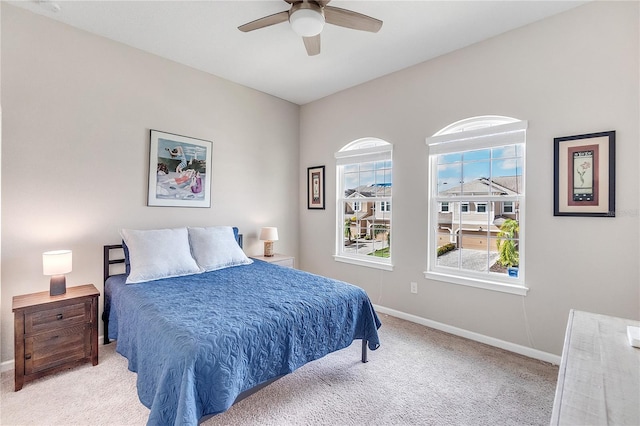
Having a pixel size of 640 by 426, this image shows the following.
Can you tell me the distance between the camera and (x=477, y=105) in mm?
2939

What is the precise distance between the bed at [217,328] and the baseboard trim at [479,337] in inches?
44.6

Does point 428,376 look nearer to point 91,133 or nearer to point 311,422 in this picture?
point 311,422

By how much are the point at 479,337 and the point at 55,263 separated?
12.7 feet

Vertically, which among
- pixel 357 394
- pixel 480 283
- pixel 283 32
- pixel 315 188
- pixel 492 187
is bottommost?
pixel 357 394

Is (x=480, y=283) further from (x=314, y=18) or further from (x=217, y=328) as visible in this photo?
(x=314, y=18)

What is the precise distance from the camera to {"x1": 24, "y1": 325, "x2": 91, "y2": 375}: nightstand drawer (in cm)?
214

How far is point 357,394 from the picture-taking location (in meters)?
2.10

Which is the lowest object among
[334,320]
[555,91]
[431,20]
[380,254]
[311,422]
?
[311,422]

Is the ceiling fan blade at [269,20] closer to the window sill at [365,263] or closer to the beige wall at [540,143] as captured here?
the beige wall at [540,143]

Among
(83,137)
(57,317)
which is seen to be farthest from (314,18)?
(57,317)

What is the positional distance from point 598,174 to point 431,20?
1.88 m

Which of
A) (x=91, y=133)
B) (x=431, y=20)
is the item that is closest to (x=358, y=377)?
(x=431, y=20)

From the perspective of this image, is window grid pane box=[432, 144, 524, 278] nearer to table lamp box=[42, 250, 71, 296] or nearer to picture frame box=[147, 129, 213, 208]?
picture frame box=[147, 129, 213, 208]

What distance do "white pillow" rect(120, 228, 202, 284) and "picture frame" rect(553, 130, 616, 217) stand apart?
340 centimetres
